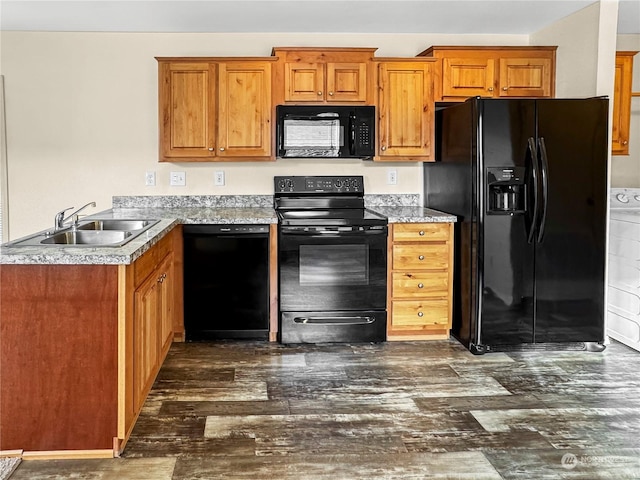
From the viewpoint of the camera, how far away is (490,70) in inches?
185

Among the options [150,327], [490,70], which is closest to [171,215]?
[150,327]

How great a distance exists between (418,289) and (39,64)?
10.5 ft

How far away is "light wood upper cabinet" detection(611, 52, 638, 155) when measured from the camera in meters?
4.74

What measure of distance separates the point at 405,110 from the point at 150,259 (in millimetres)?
2317

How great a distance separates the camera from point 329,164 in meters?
5.02

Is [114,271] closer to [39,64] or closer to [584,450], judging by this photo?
[584,450]

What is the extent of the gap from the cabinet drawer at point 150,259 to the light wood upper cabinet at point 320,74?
1.42 metres

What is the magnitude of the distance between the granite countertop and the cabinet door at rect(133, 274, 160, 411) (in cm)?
23

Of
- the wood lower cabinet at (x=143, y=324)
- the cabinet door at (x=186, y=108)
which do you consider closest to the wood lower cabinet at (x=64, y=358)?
the wood lower cabinet at (x=143, y=324)

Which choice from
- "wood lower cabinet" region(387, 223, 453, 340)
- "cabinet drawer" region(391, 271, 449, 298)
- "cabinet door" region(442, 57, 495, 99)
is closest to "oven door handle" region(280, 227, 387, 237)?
"wood lower cabinet" region(387, 223, 453, 340)

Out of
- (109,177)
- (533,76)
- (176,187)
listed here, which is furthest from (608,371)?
(109,177)

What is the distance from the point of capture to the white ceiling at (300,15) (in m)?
4.12

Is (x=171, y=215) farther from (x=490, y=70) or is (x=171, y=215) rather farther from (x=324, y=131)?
(x=490, y=70)

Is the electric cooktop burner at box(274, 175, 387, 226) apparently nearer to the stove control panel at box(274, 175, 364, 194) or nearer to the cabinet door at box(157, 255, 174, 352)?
the stove control panel at box(274, 175, 364, 194)
